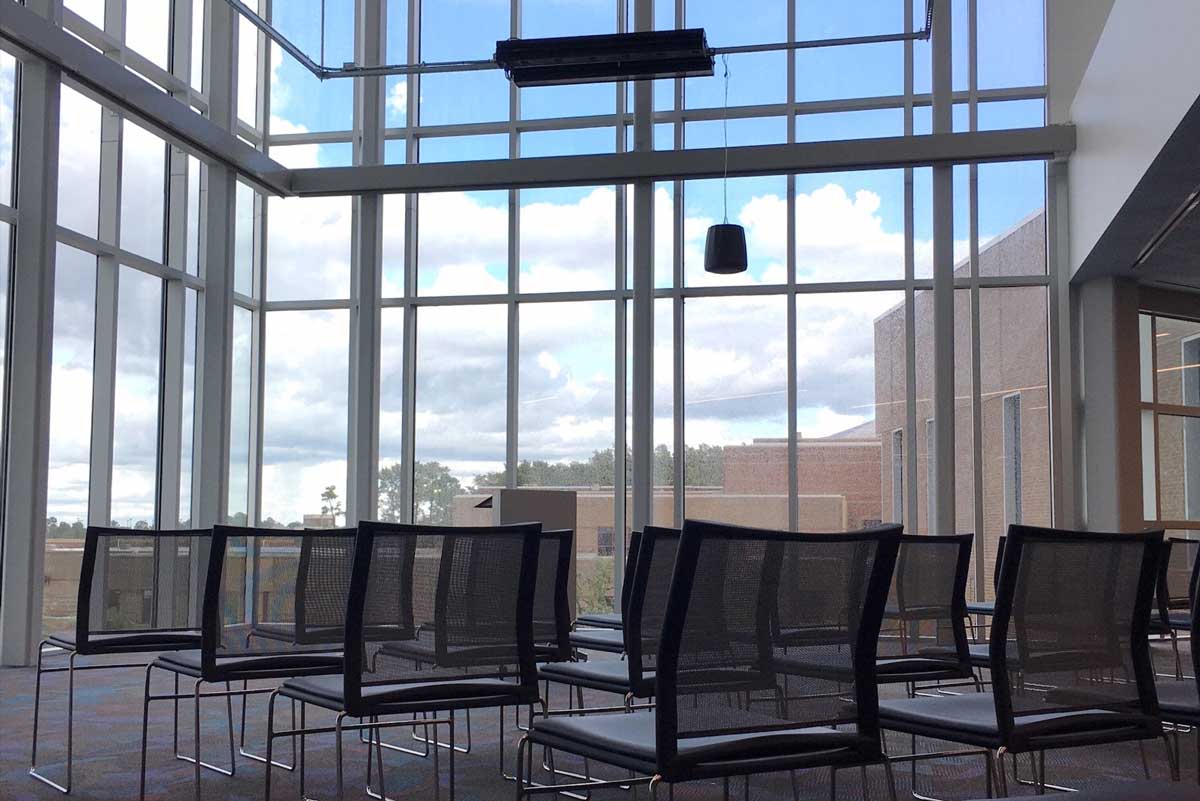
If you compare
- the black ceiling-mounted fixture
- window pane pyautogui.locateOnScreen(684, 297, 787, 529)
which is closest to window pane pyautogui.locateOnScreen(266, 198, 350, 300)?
the black ceiling-mounted fixture

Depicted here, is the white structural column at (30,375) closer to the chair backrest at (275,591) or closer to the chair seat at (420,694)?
the chair backrest at (275,591)

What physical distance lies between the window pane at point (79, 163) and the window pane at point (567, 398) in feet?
12.7

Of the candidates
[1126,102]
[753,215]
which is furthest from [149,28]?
[1126,102]

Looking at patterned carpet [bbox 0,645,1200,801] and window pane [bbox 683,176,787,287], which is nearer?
patterned carpet [bbox 0,645,1200,801]

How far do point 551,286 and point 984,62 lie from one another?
438 cm

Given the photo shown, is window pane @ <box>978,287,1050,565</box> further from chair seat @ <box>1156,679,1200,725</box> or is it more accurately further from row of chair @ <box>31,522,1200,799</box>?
chair seat @ <box>1156,679,1200,725</box>

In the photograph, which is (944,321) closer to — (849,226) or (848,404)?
(848,404)

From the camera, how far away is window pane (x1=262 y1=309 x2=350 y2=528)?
11922 millimetres

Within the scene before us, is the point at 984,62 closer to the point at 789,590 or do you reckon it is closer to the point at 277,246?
the point at 277,246

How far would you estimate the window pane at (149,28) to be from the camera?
393 inches

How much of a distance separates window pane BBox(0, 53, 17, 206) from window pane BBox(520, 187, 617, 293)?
4585 millimetres

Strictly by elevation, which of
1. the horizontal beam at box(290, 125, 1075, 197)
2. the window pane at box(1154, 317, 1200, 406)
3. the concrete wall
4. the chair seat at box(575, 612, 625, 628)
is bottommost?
the chair seat at box(575, 612, 625, 628)

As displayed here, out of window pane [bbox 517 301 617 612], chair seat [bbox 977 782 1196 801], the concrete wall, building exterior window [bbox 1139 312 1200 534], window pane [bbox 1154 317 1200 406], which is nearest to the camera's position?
chair seat [bbox 977 782 1196 801]

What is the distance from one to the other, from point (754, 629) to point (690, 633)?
171 mm
